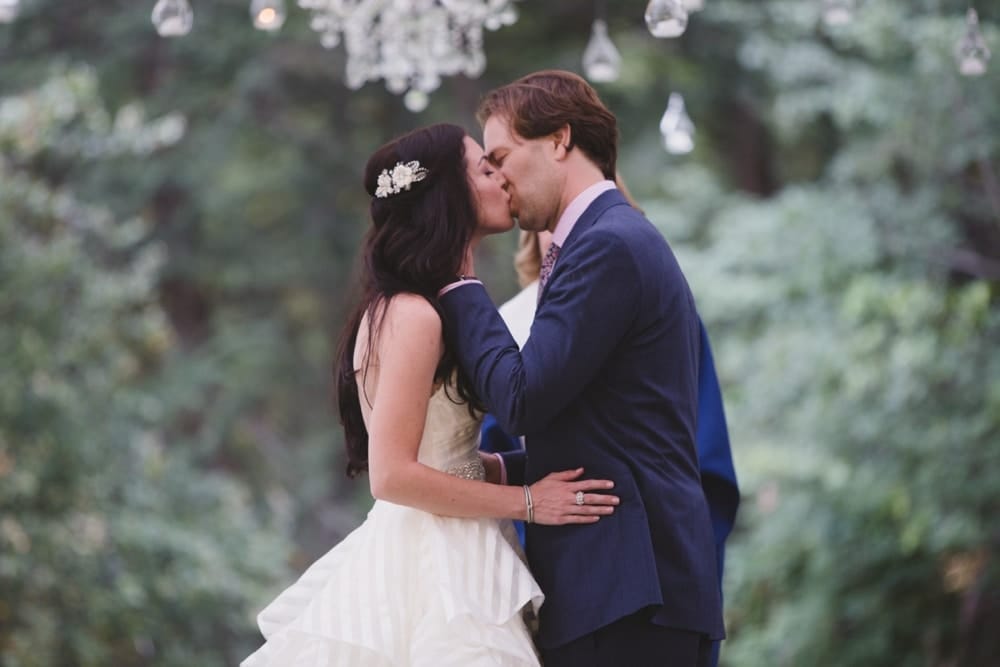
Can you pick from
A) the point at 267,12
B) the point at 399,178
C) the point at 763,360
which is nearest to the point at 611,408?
the point at 399,178

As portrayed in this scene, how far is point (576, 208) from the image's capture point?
7.77 feet

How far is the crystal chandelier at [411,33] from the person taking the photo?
134 inches

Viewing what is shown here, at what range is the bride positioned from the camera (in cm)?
225

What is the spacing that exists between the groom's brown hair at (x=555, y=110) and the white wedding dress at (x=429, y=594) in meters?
0.50

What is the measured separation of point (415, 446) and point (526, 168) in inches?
20.9

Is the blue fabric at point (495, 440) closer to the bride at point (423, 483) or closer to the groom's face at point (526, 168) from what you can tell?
the bride at point (423, 483)

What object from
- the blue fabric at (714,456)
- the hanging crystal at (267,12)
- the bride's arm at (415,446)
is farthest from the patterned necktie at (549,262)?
the hanging crystal at (267,12)

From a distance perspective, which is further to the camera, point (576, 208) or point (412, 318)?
point (576, 208)

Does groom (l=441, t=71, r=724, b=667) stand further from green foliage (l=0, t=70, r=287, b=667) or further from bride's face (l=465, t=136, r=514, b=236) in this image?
green foliage (l=0, t=70, r=287, b=667)

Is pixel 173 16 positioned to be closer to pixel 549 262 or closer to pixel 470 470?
pixel 549 262

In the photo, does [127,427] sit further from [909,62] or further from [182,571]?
[909,62]

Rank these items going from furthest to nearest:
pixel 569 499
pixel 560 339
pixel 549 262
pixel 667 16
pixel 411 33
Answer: pixel 411 33 → pixel 667 16 → pixel 549 262 → pixel 569 499 → pixel 560 339

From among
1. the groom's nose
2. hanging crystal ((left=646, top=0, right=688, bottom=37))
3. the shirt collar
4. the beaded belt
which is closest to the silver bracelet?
the beaded belt

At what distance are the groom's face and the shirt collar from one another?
35mm
